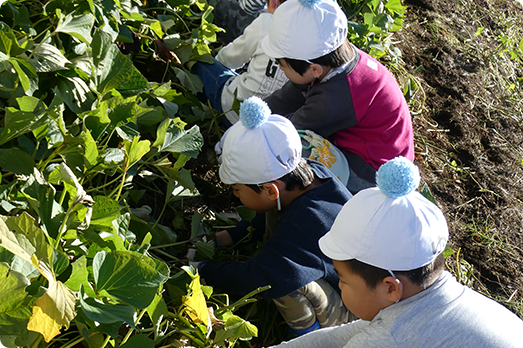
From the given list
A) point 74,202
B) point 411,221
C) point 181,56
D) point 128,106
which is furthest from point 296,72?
point 74,202

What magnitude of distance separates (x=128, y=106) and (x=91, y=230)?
0.96 ft

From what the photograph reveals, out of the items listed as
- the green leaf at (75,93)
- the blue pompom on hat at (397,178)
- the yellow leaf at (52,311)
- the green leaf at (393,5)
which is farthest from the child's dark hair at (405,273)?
the green leaf at (393,5)

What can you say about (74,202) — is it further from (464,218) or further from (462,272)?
(464,218)

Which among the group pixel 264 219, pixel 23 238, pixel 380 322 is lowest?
pixel 264 219

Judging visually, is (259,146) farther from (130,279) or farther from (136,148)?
(130,279)

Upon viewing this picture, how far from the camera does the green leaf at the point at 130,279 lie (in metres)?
0.78

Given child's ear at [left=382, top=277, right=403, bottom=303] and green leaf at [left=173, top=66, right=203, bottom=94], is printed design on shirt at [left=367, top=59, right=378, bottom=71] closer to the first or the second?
green leaf at [left=173, top=66, right=203, bottom=94]

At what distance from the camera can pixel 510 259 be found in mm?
1993

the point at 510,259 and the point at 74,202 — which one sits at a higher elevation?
the point at 74,202

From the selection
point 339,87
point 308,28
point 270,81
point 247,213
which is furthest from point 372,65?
point 247,213

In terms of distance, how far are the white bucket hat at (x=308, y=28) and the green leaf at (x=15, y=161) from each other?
898 millimetres

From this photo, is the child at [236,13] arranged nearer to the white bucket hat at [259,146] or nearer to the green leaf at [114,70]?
the white bucket hat at [259,146]

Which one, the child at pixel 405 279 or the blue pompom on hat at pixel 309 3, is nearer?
the child at pixel 405 279

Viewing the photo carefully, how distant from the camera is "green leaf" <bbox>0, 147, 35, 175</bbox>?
2.99 feet
